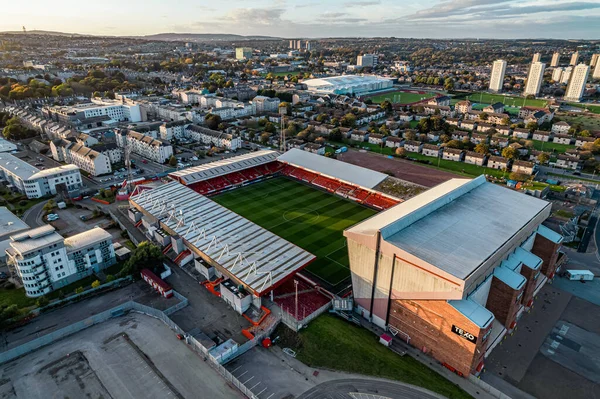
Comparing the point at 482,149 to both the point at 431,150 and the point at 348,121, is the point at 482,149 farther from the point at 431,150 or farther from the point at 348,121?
the point at 348,121

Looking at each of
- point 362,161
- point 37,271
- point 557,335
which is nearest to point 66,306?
point 37,271

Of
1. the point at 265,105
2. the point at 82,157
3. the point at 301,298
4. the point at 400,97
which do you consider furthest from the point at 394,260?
the point at 400,97

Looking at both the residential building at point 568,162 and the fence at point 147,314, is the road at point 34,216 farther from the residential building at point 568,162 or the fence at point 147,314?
the residential building at point 568,162

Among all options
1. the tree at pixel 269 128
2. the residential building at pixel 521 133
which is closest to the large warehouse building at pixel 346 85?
the tree at pixel 269 128

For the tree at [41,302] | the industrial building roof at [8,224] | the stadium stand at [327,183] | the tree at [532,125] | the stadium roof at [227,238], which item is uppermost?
the tree at [532,125]

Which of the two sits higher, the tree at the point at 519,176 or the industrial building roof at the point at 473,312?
the industrial building roof at the point at 473,312

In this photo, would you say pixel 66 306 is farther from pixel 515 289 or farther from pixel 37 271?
pixel 515 289

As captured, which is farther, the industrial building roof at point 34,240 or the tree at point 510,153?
the tree at point 510,153
